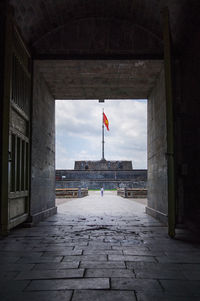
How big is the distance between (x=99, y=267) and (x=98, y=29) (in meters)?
6.84

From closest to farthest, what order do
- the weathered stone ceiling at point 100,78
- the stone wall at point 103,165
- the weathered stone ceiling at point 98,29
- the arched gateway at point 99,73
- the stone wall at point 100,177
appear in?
the arched gateway at point 99,73 → the weathered stone ceiling at point 98,29 → the weathered stone ceiling at point 100,78 → the stone wall at point 100,177 → the stone wall at point 103,165

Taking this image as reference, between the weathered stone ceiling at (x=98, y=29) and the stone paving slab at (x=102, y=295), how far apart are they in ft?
22.4

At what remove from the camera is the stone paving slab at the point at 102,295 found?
2.70m

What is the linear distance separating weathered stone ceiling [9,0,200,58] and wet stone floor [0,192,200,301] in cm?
520

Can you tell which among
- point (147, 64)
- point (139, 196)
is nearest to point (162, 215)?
point (147, 64)

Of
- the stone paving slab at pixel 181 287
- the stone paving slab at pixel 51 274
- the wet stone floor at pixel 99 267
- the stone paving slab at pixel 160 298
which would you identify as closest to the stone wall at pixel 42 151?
the wet stone floor at pixel 99 267

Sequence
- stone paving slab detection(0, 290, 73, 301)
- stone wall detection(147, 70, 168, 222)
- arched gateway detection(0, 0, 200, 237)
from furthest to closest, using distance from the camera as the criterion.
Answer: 1. stone wall detection(147, 70, 168, 222)
2. arched gateway detection(0, 0, 200, 237)
3. stone paving slab detection(0, 290, 73, 301)

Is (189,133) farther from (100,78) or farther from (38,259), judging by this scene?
(38,259)

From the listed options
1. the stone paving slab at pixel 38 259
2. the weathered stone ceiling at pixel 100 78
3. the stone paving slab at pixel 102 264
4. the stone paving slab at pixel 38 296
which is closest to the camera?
the stone paving slab at pixel 38 296

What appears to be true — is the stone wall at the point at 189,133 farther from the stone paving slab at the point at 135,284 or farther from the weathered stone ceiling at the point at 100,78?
the stone paving slab at the point at 135,284

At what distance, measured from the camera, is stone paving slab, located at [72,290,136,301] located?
270 cm

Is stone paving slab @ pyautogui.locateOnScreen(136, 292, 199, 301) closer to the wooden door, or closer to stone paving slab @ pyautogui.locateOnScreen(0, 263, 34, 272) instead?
stone paving slab @ pyautogui.locateOnScreen(0, 263, 34, 272)

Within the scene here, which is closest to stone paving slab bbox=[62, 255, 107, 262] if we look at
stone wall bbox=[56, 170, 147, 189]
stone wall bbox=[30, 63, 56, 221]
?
stone wall bbox=[30, 63, 56, 221]

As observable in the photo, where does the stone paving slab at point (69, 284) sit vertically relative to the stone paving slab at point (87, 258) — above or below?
above
